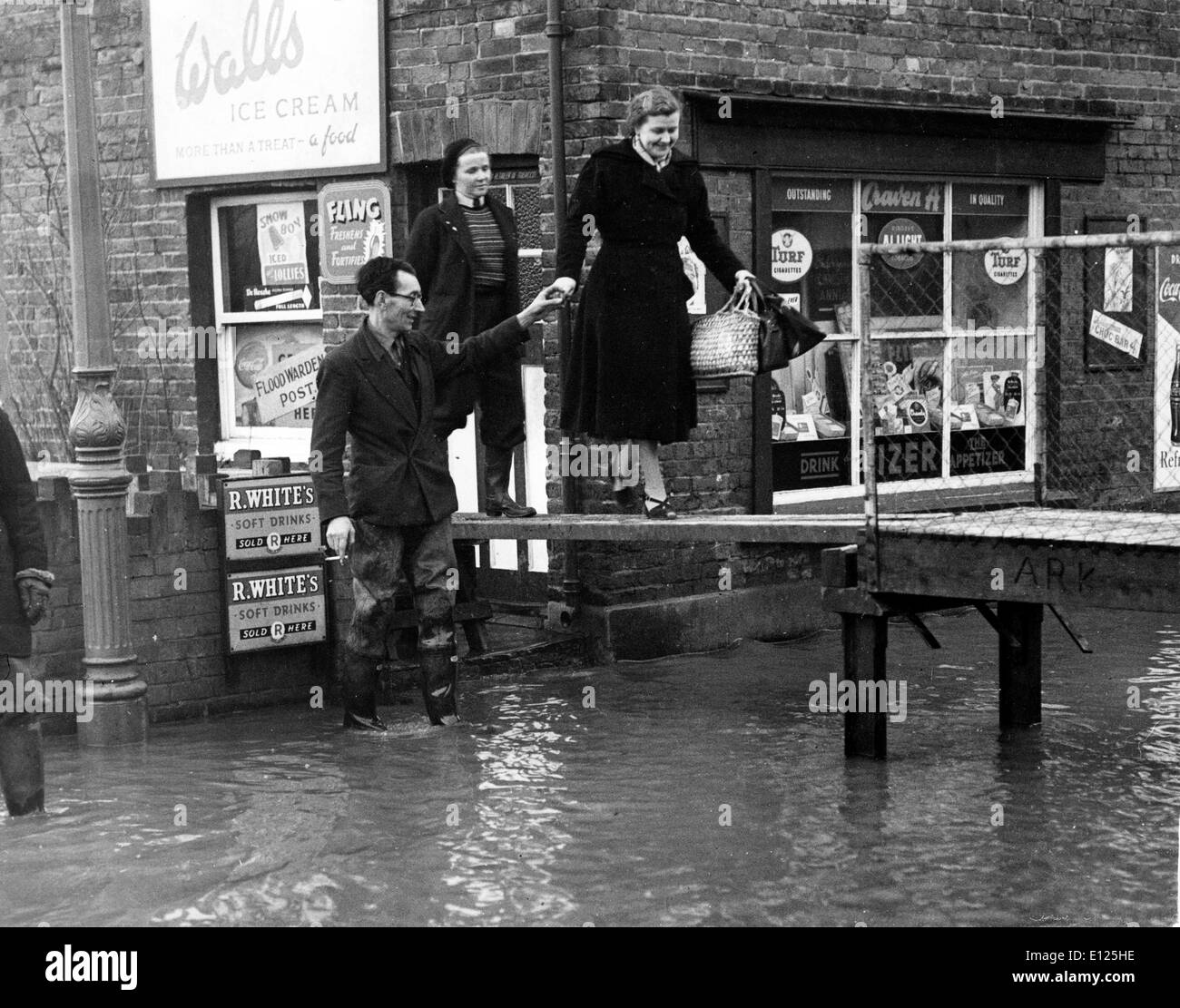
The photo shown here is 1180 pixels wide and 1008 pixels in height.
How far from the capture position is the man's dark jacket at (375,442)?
28.4 feet

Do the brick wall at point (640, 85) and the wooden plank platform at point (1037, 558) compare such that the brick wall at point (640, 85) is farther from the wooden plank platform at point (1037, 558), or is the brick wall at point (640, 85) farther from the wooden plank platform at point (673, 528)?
the wooden plank platform at point (1037, 558)

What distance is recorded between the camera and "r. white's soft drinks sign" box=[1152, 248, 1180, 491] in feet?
46.8

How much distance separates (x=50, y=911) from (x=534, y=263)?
6.07 meters

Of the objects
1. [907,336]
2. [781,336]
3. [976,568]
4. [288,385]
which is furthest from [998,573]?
[288,385]

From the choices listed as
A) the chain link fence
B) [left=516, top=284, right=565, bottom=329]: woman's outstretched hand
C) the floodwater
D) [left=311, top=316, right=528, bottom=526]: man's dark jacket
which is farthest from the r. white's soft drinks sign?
[left=311, top=316, right=528, bottom=526]: man's dark jacket

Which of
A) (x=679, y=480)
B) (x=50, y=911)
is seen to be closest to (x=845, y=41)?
(x=679, y=480)

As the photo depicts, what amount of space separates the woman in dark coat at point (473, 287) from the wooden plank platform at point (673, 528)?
0.24m

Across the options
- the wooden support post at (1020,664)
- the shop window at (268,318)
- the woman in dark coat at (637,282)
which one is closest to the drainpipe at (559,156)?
the woman in dark coat at (637,282)

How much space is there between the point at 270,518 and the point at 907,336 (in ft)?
16.4

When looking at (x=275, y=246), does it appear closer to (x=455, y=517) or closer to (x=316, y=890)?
(x=455, y=517)

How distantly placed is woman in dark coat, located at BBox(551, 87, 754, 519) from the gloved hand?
300cm

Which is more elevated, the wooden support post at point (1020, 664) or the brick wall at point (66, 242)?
the brick wall at point (66, 242)

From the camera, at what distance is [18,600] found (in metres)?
7.26

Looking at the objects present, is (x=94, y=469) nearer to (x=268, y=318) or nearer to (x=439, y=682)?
(x=439, y=682)
